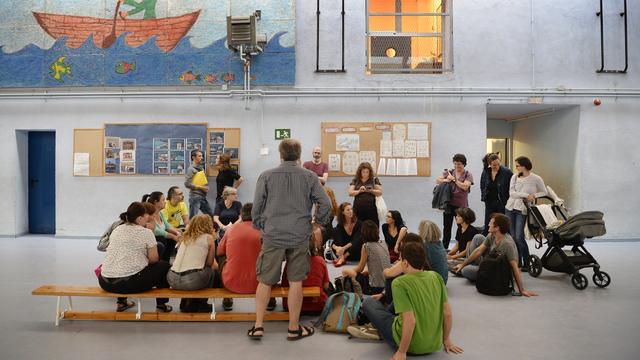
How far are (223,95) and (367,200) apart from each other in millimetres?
3857

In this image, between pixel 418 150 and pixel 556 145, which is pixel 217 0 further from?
pixel 556 145

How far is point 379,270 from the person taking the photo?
15.5 feet

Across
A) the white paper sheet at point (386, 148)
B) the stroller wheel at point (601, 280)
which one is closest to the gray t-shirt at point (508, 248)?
the stroller wheel at point (601, 280)

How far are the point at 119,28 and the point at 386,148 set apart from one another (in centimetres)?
578

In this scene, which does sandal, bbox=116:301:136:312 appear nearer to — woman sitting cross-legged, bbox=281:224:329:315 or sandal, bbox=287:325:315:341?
woman sitting cross-legged, bbox=281:224:329:315

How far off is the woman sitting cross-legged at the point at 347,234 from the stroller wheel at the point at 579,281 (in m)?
2.71

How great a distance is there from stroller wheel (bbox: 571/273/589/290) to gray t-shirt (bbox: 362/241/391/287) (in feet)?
8.24

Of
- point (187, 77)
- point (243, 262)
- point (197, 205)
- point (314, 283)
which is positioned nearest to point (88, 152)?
point (187, 77)

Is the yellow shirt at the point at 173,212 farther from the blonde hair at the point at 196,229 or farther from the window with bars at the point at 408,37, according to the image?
the window with bars at the point at 408,37

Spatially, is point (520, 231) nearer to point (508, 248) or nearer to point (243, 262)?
point (508, 248)

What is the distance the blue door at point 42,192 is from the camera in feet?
32.9

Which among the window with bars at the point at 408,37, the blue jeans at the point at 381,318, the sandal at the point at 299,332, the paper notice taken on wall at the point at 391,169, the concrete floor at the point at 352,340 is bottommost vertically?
the concrete floor at the point at 352,340

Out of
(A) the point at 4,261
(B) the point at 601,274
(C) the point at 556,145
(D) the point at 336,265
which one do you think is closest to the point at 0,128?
(A) the point at 4,261

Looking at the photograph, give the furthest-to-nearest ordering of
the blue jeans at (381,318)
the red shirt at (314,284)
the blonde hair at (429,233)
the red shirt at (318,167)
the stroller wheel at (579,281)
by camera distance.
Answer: the red shirt at (318,167), the stroller wheel at (579,281), the blonde hair at (429,233), the red shirt at (314,284), the blue jeans at (381,318)
